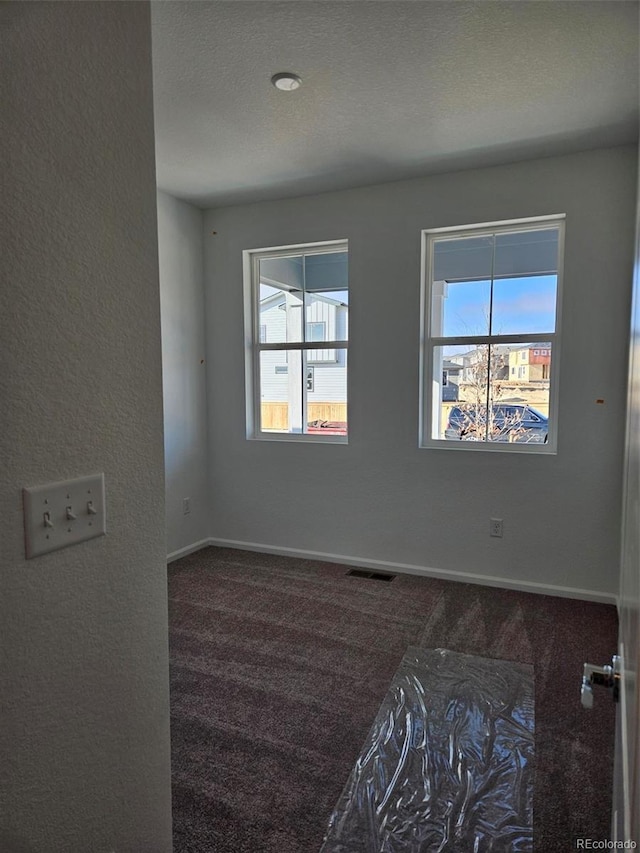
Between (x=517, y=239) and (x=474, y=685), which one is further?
(x=517, y=239)

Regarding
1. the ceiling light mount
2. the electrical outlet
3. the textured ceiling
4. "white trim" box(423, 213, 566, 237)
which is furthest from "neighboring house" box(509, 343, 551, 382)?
the ceiling light mount

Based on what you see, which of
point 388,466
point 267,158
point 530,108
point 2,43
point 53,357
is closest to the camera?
point 2,43

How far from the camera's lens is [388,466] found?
3768 millimetres

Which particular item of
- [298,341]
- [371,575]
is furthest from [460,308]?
[371,575]

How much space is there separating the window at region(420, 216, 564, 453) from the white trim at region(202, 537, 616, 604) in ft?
2.89

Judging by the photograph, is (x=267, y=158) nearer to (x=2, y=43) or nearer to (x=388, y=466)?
(x=388, y=466)

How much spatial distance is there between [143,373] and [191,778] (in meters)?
1.52

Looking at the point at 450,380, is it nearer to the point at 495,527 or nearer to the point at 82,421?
the point at 495,527

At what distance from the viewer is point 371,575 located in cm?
371

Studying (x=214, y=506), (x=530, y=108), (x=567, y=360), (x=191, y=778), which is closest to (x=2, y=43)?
(x=191, y=778)

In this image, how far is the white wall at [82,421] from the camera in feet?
2.64

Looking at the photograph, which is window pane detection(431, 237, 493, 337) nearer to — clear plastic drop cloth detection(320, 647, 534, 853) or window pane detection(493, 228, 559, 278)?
window pane detection(493, 228, 559, 278)

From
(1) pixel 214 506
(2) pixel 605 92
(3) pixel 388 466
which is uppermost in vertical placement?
(2) pixel 605 92

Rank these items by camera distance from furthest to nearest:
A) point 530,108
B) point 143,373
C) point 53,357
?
point 530,108 < point 143,373 < point 53,357
